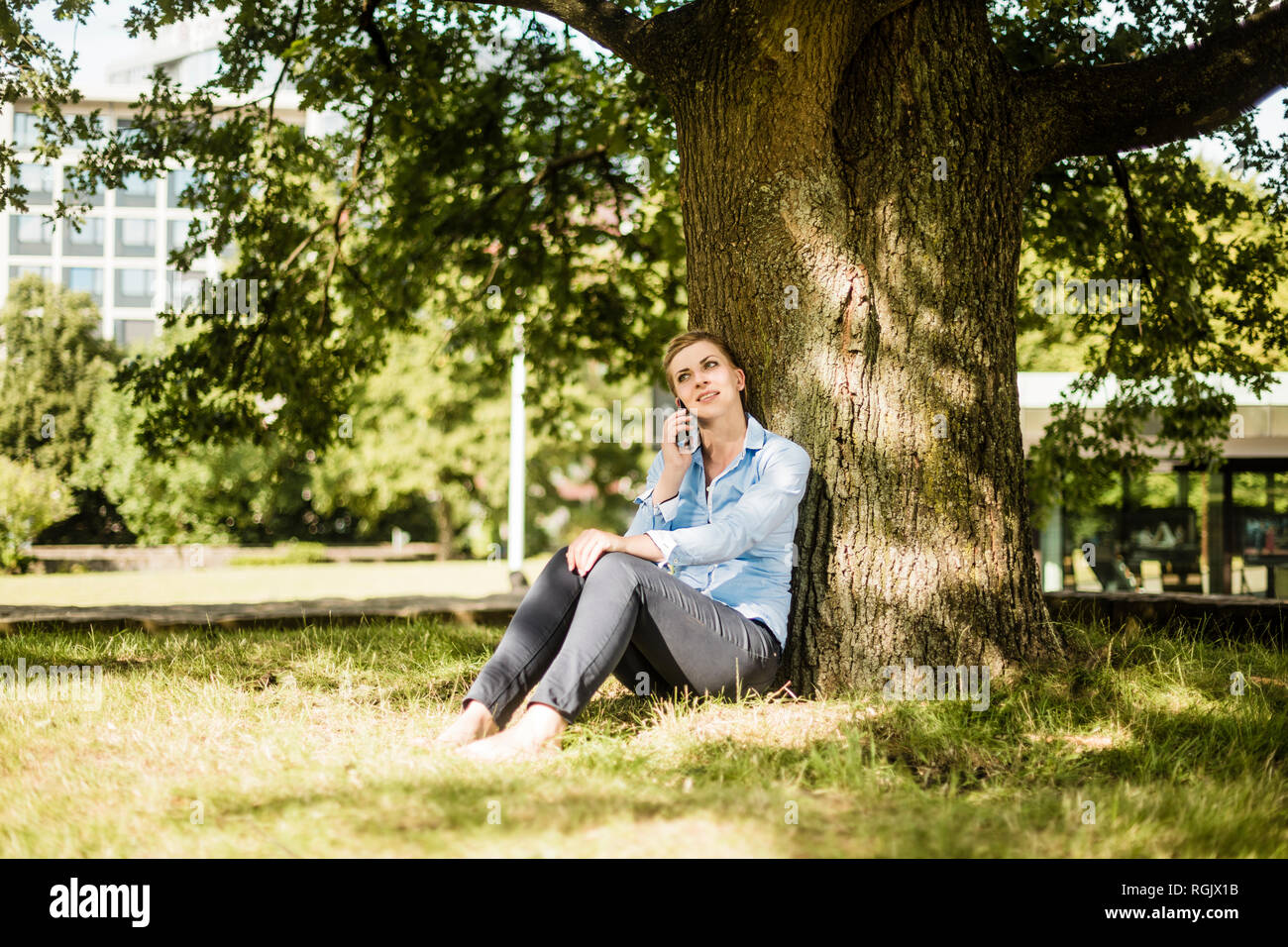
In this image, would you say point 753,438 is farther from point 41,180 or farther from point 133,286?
point 133,286

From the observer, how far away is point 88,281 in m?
30.8

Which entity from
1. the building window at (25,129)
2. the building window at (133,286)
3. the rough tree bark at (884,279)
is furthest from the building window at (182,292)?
the building window at (133,286)

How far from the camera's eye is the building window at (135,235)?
18.3 m

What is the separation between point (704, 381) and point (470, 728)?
1.75m

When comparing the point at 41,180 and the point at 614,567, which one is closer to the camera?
the point at 614,567

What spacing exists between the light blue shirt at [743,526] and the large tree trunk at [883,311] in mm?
282

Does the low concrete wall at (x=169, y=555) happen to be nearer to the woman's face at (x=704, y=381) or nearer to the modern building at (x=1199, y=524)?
the modern building at (x=1199, y=524)

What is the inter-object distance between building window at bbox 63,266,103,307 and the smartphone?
80.8ft

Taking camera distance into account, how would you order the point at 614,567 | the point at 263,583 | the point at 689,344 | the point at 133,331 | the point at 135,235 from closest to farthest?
the point at 614,567 → the point at 689,344 → the point at 135,235 → the point at 263,583 → the point at 133,331

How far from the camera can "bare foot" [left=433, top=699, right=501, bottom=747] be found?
11.8 feet

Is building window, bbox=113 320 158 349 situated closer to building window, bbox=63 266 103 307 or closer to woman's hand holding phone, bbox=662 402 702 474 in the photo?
building window, bbox=63 266 103 307

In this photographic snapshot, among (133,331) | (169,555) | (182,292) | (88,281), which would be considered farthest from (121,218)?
(169,555)

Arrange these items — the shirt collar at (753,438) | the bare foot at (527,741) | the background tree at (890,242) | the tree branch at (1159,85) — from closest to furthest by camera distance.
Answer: the bare foot at (527,741), the shirt collar at (753,438), the background tree at (890,242), the tree branch at (1159,85)

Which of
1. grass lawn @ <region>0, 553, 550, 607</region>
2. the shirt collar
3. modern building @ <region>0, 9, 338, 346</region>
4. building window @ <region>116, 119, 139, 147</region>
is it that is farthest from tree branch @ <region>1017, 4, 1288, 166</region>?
grass lawn @ <region>0, 553, 550, 607</region>
